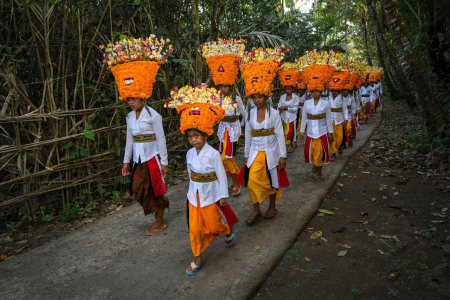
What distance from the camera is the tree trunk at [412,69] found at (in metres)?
6.76

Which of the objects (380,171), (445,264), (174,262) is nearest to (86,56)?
(174,262)

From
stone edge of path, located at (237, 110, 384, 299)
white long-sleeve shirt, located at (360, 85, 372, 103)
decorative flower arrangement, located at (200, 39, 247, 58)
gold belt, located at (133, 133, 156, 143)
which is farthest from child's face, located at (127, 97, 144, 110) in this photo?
white long-sleeve shirt, located at (360, 85, 372, 103)

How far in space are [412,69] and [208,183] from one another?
5.92 m

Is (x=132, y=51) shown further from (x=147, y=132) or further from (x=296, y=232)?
(x=296, y=232)

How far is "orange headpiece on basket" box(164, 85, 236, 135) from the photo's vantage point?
121 inches

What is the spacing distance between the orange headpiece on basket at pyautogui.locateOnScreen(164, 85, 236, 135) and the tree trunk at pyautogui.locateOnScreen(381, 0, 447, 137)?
5.55 metres

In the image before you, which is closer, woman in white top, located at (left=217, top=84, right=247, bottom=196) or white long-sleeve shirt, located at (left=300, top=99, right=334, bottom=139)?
woman in white top, located at (left=217, top=84, right=247, bottom=196)

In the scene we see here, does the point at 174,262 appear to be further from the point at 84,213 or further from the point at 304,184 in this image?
the point at 304,184

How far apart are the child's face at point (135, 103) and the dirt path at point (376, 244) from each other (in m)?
2.44

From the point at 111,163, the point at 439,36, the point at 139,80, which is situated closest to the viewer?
the point at 139,80

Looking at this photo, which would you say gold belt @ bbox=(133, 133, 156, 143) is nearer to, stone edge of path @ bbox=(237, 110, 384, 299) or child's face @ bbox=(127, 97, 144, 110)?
child's face @ bbox=(127, 97, 144, 110)

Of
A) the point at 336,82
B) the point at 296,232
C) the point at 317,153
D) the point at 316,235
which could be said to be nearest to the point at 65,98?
the point at 296,232

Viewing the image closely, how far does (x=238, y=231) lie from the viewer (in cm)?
396

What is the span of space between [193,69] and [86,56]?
8.35 ft
